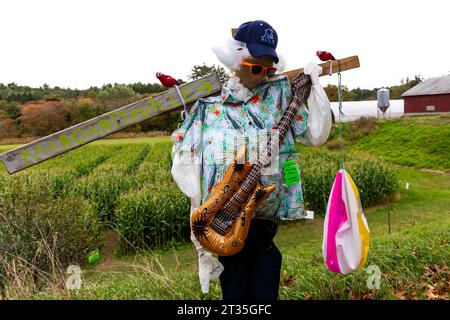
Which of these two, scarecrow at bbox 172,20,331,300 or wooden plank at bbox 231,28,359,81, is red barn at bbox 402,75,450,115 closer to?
wooden plank at bbox 231,28,359,81

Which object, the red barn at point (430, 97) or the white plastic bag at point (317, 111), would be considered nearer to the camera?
the white plastic bag at point (317, 111)

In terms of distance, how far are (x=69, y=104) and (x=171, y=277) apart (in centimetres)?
1683

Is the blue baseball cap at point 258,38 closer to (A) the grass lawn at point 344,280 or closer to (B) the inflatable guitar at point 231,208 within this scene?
(B) the inflatable guitar at point 231,208

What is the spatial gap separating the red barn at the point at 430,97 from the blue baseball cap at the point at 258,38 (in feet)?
73.6

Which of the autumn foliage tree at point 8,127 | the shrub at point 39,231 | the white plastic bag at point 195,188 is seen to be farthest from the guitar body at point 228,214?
the autumn foliage tree at point 8,127

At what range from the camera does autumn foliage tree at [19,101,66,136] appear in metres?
17.3

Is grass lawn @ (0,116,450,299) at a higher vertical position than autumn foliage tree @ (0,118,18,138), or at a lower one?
lower

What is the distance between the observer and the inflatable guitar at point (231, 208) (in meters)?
1.93

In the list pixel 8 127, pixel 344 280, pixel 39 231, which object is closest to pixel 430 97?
pixel 344 280

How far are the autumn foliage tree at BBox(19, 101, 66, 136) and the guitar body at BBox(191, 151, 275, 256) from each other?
16.7m

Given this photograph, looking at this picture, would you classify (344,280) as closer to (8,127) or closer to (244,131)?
(244,131)

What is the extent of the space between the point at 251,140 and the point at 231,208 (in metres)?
0.37

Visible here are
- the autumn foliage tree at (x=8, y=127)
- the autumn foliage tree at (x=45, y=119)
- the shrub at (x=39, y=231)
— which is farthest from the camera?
the autumn foliage tree at (x=8, y=127)

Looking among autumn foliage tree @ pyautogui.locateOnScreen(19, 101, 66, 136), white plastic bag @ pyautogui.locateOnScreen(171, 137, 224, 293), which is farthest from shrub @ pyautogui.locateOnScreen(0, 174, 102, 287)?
autumn foliage tree @ pyautogui.locateOnScreen(19, 101, 66, 136)
